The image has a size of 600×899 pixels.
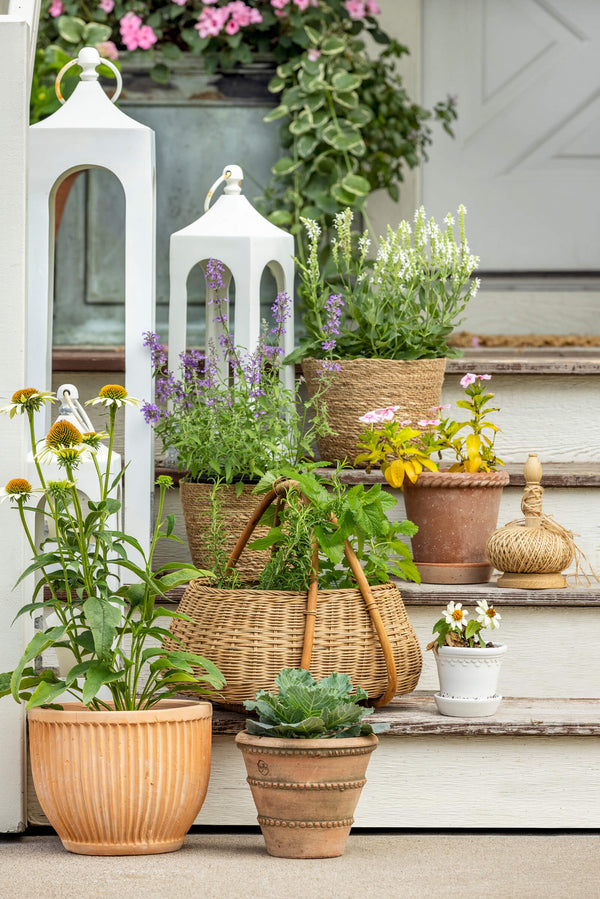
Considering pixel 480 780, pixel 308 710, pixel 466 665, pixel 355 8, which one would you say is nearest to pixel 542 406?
pixel 466 665

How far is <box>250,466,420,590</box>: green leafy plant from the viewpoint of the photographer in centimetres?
198

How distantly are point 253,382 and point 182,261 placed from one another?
1.11 feet

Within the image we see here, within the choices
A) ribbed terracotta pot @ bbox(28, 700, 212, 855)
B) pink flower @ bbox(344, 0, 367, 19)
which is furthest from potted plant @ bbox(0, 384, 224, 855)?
pink flower @ bbox(344, 0, 367, 19)

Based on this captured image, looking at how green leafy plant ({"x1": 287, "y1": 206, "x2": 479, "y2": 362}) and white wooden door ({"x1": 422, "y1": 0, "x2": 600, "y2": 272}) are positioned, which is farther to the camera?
white wooden door ({"x1": 422, "y1": 0, "x2": 600, "y2": 272})

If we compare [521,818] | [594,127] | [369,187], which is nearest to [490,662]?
[521,818]

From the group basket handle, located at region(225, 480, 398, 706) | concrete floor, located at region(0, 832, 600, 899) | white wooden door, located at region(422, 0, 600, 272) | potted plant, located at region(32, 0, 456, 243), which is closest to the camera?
concrete floor, located at region(0, 832, 600, 899)

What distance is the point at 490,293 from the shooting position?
398cm

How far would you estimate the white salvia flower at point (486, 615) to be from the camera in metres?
2.04

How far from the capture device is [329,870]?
5.90 ft

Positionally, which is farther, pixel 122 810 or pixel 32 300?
pixel 32 300

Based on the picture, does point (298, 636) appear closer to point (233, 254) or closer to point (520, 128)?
point (233, 254)

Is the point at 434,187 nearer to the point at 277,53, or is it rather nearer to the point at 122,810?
the point at 277,53

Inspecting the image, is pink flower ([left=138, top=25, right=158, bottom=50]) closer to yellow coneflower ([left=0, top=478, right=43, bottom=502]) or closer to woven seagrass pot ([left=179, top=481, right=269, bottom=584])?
woven seagrass pot ([left=179, top=481, right=269, bottom=584])

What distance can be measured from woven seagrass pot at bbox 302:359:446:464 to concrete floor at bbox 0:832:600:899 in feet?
2.84
